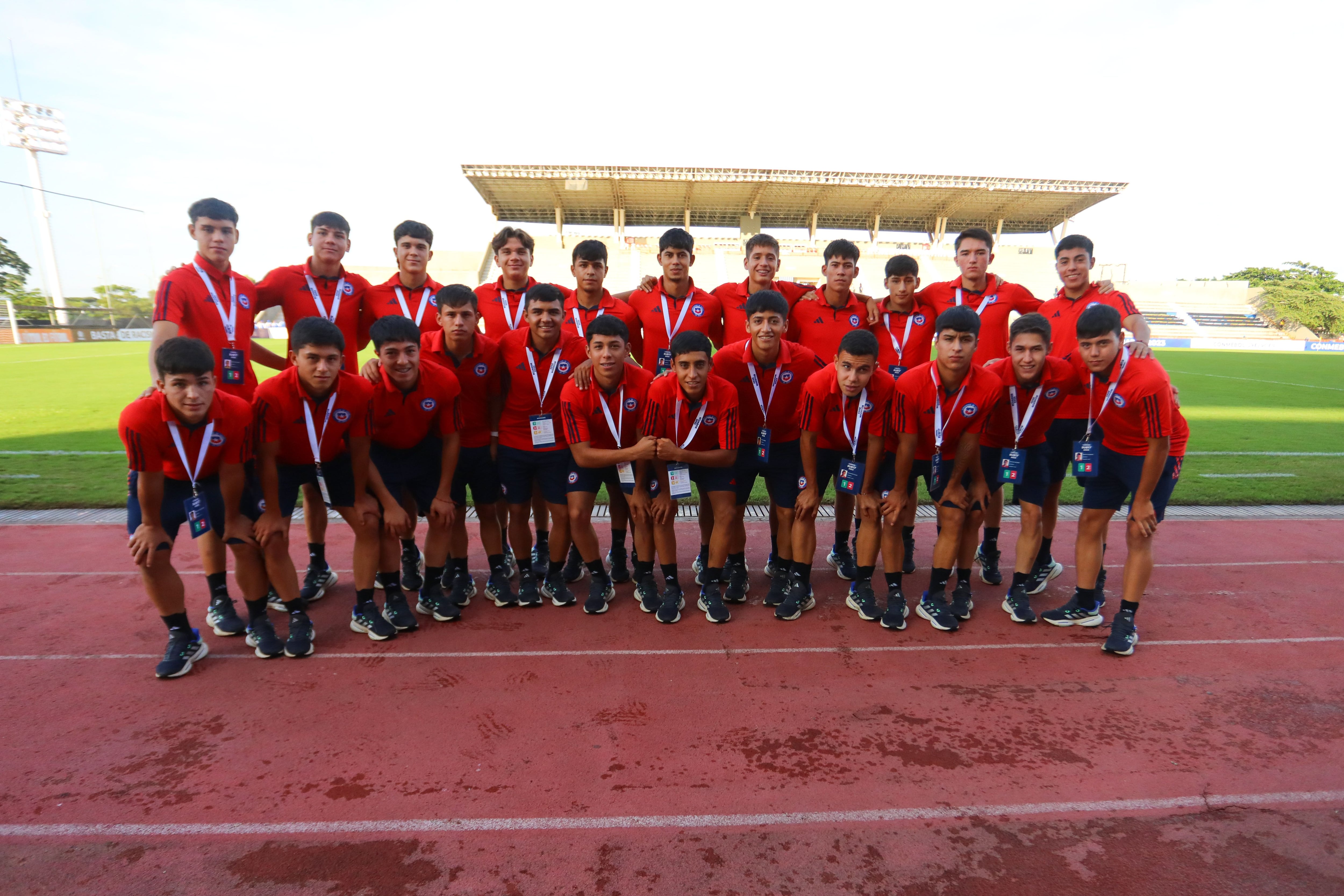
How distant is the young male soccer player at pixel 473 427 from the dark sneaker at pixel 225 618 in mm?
→ 1181

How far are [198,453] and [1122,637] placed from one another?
5.13 m

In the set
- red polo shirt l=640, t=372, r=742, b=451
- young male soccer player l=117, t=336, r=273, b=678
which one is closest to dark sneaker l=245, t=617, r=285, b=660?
young male soccer player l=117, t=336, r=273, b=678

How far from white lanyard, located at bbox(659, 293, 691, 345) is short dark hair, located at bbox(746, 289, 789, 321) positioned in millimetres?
861

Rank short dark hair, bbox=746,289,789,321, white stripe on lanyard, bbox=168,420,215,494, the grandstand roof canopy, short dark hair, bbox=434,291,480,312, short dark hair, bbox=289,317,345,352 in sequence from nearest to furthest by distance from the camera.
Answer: white stripe on lanyard, bbox=168,420,215,494
short dark hair, bbox=289,317,345,352
short dark hair, bbox=746,289,789,321
short dark hair, bbox=434,291,480,312
the grandstand roof canopy

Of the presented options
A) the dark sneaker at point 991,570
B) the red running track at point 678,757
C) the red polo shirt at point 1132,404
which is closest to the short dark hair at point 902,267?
the red polo shirt at point 1132,404

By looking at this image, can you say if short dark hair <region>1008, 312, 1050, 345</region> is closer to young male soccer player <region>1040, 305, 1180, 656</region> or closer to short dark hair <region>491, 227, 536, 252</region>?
young male soccer player <region>1040, 305, 1180, 656</region>

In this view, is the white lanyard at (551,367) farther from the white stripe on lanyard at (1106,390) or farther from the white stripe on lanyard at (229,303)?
the white stripe on lanyard at (1106,390)

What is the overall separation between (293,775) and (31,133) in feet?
242

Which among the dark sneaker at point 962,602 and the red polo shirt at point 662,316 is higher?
the red polo shirt at point 662,316

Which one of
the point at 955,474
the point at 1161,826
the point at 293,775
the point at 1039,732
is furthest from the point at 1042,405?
the point at 293,775

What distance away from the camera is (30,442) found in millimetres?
9117

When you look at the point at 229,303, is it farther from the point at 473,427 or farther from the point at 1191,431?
the point at 1191,431

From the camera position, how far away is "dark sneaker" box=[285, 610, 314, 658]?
3.59 m

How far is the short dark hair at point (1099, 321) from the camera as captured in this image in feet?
11.8
